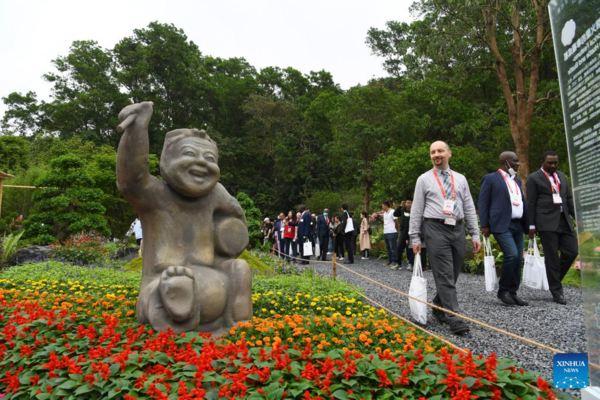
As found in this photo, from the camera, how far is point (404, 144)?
23016mm

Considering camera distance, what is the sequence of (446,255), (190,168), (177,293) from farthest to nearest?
(446,255), (190,168), (177,293)

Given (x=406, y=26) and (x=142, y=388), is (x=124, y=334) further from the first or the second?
(x=406, y=26)

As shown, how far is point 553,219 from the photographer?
6000 mm

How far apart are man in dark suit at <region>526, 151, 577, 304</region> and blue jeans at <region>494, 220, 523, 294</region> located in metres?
0.22

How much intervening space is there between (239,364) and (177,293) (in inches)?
47.1

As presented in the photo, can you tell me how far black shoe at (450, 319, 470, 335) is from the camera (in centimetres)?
452

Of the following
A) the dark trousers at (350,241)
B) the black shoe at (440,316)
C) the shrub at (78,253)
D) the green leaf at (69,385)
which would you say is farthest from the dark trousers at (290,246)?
the green leaf at (69,385)

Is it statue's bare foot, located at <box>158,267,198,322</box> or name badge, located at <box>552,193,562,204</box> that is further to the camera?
name badge, located at <box>552,193,562,204</box>

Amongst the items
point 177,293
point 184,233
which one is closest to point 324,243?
point 184,233

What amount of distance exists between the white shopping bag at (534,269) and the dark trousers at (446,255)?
1.85 meters

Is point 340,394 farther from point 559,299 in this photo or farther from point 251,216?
point 251,216

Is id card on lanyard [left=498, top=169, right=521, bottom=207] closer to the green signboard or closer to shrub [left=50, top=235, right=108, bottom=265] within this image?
the green signboard

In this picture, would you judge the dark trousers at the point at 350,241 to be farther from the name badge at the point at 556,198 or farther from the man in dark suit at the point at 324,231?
the name badge at the point at 556,198

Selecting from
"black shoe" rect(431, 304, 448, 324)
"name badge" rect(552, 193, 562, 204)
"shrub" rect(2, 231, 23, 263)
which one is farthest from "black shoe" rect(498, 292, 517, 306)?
"shrub" rect(2, 231, 23, 263)
